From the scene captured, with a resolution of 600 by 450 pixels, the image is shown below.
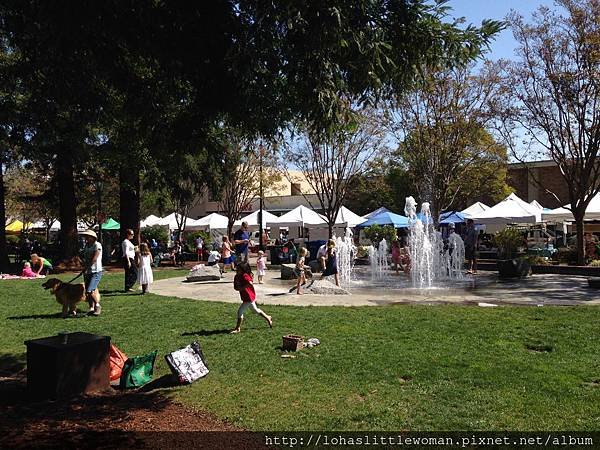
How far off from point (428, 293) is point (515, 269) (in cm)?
482

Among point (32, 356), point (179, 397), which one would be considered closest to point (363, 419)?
point (179, 397)

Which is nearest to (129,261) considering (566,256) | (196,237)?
(566,256)

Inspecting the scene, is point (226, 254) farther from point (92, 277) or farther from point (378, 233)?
point (378, 233)

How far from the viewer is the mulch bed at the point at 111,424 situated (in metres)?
4.84

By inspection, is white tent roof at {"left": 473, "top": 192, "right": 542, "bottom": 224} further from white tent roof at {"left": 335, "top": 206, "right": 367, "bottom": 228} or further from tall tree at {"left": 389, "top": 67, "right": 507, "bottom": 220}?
white tent roof at {"left": 335, "top": 206, "right": 367, "bottom": 228}

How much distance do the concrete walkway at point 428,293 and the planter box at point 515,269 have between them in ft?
1.04

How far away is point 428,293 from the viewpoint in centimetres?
1386

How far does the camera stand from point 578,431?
15.1 ft

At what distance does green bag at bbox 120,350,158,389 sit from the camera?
678 cm

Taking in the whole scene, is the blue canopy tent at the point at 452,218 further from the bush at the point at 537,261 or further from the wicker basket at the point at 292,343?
the wicker basket at the point at 292,343

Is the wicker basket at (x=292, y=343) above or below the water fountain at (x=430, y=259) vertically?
below

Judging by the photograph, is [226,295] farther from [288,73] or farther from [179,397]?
[288,73]

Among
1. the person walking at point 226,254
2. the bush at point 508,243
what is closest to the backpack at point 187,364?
the person walking at point 226,254

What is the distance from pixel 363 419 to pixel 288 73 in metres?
3.37
